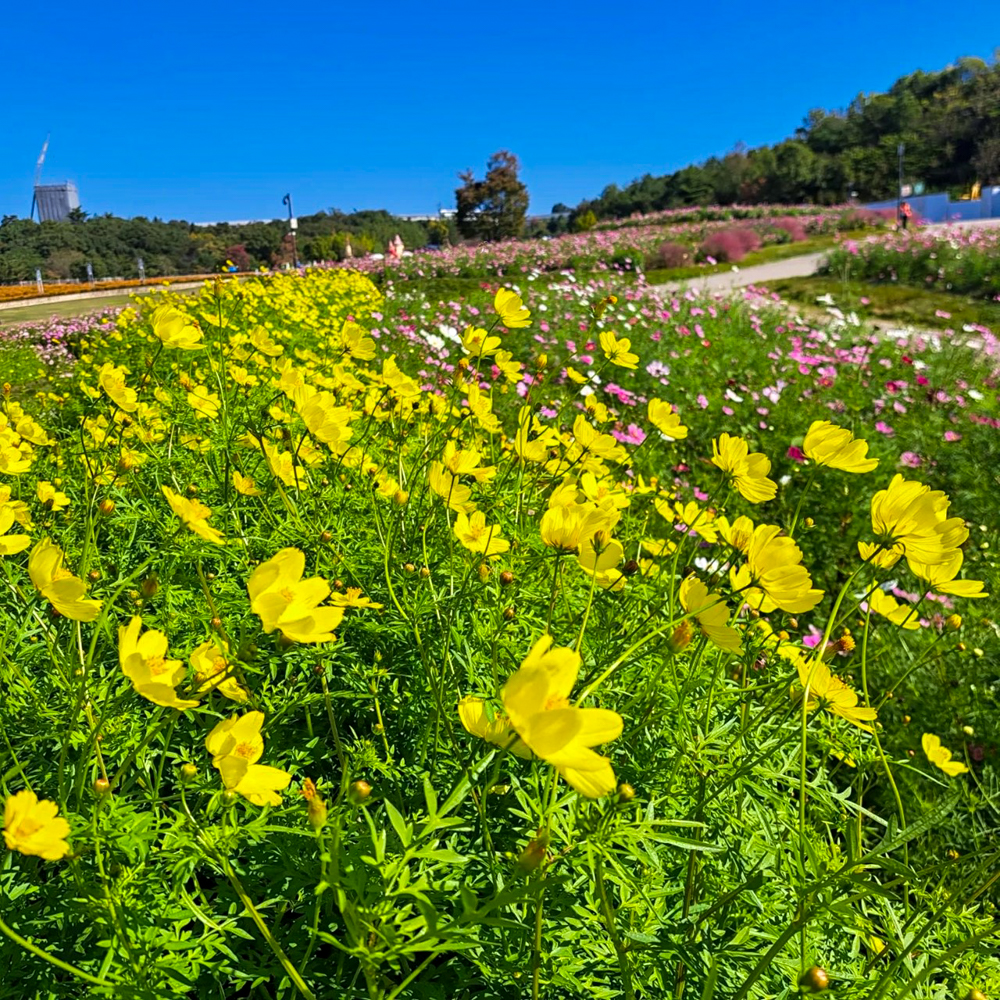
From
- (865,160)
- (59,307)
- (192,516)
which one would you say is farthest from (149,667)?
(865,160)

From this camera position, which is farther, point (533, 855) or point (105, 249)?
point (105, 249)

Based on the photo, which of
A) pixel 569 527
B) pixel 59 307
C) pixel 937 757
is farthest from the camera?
pixel 59 307

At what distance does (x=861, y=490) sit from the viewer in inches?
114

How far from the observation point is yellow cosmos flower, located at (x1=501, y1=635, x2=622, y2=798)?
1.48 feet

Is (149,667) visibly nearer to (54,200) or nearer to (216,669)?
(216,669)

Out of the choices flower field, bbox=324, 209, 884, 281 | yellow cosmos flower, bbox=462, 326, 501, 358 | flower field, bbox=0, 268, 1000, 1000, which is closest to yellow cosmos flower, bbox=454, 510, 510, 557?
flower field, bbox=0, 268, 1000, 1000

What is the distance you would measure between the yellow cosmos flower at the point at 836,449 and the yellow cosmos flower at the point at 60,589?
0.93 metres

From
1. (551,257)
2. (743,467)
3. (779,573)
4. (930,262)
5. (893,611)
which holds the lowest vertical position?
(893,611)

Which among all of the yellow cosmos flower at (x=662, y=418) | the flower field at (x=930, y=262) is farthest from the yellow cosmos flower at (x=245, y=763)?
the flower field at (x=930, y=262)

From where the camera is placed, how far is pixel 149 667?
605mm

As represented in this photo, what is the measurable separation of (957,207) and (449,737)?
125 feet

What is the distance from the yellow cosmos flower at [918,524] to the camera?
795mm

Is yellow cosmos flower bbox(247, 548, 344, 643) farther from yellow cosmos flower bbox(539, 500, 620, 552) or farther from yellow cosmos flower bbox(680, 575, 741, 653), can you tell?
yellow cosmos flower bbox(680, 575, 741, 653)

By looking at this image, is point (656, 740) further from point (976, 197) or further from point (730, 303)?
point (976, 197)
